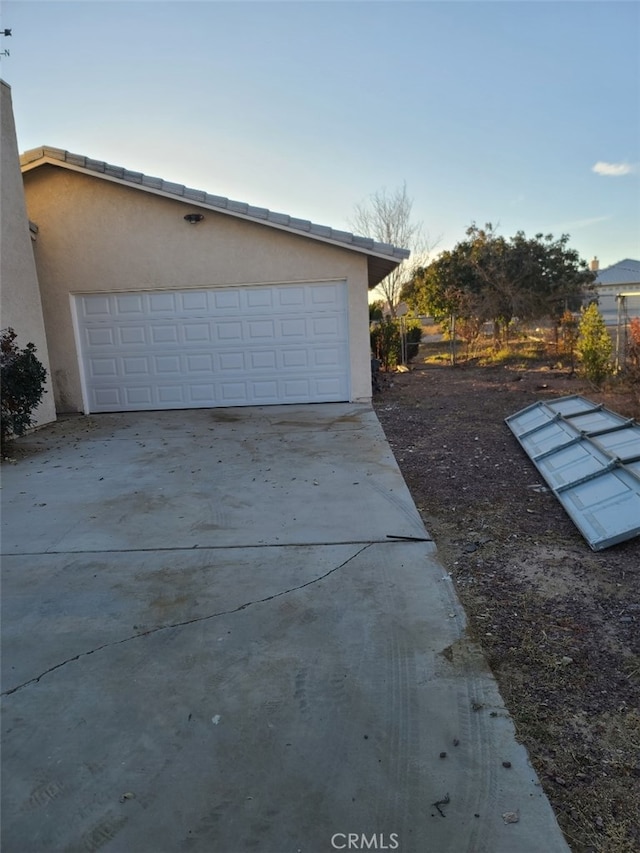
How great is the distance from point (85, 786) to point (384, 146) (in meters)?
20.0

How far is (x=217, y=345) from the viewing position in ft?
36.3

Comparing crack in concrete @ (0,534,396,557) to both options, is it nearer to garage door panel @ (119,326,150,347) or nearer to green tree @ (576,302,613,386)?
garage door panel @ (119,326,150,347)

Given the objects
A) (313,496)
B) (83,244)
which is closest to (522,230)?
(83,244)

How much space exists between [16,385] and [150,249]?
4304 millimetres

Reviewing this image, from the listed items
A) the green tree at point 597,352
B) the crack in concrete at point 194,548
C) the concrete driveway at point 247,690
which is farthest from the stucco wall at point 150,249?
the crack in concrete at point 194,548

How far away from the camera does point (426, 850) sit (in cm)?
183

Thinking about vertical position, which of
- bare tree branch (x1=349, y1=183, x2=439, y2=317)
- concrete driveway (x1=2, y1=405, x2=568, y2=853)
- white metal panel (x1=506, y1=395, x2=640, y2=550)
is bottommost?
concrete driveway (x1=2, y1=405, x2=568, y2=853)

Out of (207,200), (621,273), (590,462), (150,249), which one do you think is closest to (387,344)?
(207,200)

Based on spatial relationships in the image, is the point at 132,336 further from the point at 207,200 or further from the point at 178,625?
the point at 178,625

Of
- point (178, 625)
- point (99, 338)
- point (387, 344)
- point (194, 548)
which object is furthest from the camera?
point (387, 344)

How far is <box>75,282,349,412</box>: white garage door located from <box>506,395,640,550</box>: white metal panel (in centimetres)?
424

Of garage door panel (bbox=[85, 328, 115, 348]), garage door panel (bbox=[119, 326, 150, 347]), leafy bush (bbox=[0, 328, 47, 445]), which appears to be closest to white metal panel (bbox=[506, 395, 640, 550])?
leafy bush (bbox=[0, 328, 47, 445])

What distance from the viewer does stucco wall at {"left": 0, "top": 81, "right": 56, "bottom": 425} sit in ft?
28.8

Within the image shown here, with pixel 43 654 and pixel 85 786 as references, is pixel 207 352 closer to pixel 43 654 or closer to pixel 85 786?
pixel 43 654
